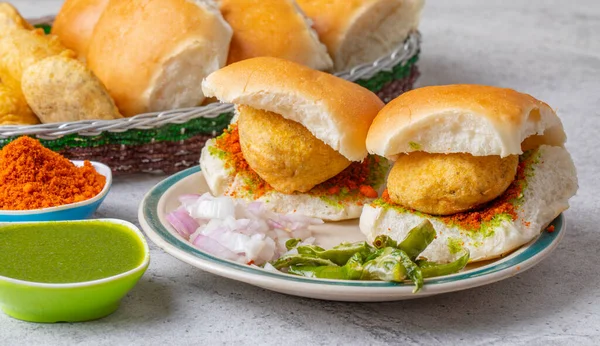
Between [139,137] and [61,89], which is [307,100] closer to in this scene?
[139,137]

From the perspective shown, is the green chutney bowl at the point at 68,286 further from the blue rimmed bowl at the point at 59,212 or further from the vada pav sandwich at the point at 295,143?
the vada pav sandwich at the point at 295,143

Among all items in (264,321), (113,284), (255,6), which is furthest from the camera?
(255,6)

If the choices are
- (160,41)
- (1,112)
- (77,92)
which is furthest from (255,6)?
(1,112)

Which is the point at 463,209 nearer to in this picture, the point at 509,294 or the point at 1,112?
the point at 509,294

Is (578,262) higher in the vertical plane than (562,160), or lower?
lower

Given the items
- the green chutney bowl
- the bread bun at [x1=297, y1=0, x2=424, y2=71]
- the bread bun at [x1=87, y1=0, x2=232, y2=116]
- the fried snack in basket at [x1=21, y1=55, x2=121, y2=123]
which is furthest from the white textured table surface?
the bread bun at [x1=297, y1=0, x2=424, y2=71]

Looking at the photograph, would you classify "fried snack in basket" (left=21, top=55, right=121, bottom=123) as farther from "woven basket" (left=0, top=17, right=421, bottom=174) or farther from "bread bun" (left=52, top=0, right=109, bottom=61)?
"bread bun" (left=52, top=0, right=109, bottom=61)

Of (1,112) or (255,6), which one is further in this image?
(255,6)
